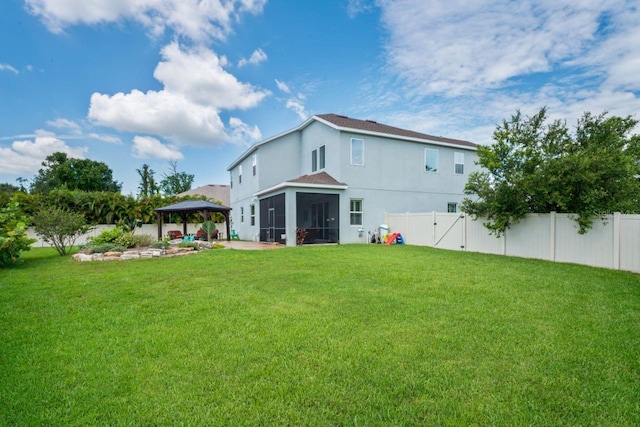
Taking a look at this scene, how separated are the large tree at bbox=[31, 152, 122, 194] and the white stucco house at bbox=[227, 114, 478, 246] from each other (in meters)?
30.2

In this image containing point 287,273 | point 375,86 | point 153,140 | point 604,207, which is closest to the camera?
point 287,273

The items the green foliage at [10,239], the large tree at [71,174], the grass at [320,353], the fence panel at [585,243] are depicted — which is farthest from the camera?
the large tree at [71,174]

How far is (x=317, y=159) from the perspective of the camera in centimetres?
1812

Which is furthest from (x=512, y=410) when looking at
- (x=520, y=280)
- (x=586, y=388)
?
(x=520, y=280)

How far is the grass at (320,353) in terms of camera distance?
7.80 ft

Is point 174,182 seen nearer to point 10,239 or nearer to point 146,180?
point 146,180

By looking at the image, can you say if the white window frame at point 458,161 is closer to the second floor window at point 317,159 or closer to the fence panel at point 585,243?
the second floor window at point 317,159

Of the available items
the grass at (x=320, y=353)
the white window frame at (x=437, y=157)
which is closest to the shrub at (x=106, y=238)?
the grass at (x=320, y=353)

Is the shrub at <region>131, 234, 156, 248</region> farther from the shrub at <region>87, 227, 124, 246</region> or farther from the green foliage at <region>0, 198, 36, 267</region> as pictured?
the green foliage at <region>0, 198, 36, 267</region>

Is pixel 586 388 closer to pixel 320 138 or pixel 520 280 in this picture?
pixel 520 280

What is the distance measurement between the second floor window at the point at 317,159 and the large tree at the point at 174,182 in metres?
32.3

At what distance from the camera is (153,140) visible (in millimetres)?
28125

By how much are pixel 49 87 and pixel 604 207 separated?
2147cm

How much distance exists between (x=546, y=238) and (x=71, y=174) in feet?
157
